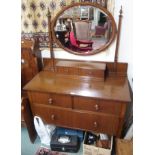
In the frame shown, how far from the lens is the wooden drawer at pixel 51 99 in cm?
144

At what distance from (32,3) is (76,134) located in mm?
1451

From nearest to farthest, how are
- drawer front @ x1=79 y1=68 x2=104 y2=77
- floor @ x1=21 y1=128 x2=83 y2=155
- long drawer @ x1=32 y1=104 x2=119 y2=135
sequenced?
long drawer @ x1=32 y1=104 x2=119 y2=135
drawer front @ x1=79 y1=68 x2=104 y2=77
floor @ x1=21 y1=128 x2=83 y2=155

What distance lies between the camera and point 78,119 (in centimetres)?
151

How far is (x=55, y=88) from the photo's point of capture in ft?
4.71

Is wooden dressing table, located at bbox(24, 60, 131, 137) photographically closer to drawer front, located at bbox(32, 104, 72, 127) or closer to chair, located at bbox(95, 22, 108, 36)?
drawer front, located at bbox(32, 104, 72, 127)

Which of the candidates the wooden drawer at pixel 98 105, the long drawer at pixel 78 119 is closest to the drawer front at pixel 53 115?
the long drawer at pixel 78 119

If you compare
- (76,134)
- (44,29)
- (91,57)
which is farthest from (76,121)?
(44,29)

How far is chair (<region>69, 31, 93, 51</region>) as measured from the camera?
159 centimetres

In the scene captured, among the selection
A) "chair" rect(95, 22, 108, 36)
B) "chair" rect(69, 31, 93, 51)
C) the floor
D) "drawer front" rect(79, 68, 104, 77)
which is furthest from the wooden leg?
"chair" rect(95, 22, 108, 36)

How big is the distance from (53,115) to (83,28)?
2.95ft

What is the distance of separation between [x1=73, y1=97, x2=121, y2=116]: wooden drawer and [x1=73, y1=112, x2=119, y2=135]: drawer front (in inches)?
2.3

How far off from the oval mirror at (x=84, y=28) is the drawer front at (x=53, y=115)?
2.05ft

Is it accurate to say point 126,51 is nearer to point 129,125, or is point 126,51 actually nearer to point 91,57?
point 91,57

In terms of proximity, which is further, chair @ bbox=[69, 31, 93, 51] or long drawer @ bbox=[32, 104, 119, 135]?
chair @ bbox=[69, 31, 93, 51]
